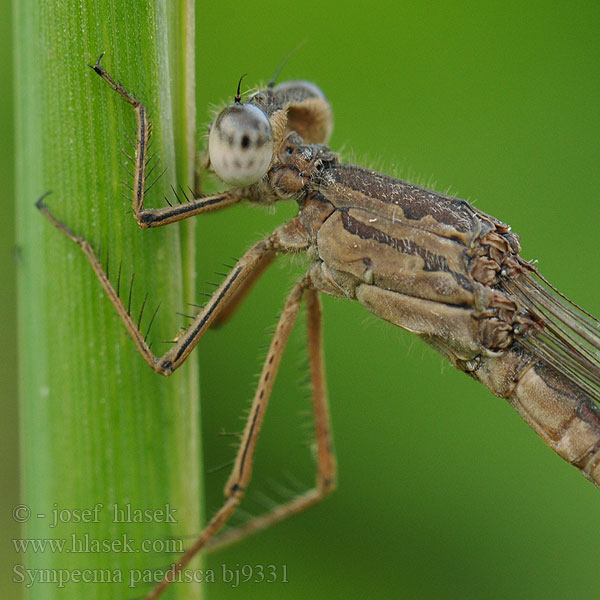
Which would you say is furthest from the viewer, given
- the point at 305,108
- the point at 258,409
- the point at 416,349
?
the point at 416,349

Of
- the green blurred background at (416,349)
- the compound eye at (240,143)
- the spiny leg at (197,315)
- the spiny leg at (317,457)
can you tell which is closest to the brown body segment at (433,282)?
the spiny leg at (197,315)

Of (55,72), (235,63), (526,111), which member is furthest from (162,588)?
(526,111)

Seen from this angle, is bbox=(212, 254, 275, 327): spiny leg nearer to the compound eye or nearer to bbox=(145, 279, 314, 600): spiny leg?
bbox=(145, 279, 314, 600): spiny leg

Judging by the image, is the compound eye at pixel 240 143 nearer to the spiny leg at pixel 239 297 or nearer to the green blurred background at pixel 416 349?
the spiny leg at pixel 239 297

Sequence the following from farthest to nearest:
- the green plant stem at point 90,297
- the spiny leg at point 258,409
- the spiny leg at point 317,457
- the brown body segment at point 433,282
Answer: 1. the spiny leg at point 317,457
2. the spiny leg at point 258,409
3. the brown body segment at point 433,282
4. the green plant stem at point 90,297

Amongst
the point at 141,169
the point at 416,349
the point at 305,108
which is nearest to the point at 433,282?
the point at 416,349

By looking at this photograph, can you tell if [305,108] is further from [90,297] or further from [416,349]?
[90,297]
